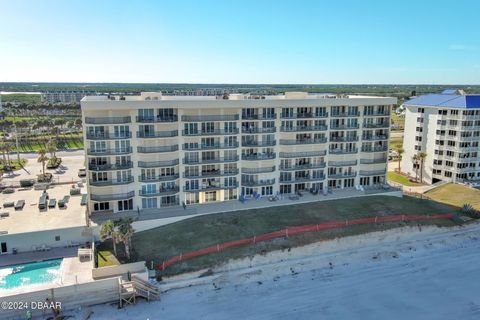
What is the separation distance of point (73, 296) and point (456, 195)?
63.3 m

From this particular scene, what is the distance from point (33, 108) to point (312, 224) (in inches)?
6656

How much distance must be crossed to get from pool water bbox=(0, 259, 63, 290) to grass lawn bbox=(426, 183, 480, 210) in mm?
59751

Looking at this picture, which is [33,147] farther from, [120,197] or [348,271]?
[348,271]

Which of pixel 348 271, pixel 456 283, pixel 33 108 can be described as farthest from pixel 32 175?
pixel 33 108

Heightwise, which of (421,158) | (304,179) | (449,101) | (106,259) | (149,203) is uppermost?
(449,101)

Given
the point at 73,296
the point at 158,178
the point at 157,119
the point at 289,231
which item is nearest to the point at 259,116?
the point at 157,119

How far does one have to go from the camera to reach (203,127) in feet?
192

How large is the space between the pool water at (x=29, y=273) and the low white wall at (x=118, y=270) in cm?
453

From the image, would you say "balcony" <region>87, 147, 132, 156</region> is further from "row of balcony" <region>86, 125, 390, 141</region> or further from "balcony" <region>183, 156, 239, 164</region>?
"balcony" <region>183, 156, 239, 164</region>

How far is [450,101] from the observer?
258ft

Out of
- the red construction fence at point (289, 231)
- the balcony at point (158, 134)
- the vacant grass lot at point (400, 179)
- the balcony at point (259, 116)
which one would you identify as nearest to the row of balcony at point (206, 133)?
the balcony at point (158, 134)

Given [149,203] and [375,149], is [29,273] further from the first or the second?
[375,149]

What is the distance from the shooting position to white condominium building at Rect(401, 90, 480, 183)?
76.2 m

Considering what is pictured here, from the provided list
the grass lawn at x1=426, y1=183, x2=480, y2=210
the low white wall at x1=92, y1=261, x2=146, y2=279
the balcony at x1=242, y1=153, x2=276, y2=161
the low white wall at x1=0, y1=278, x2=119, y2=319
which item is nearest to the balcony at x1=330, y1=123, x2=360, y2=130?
the balcony at x1=242, y1=153, x2=276, y2=161
